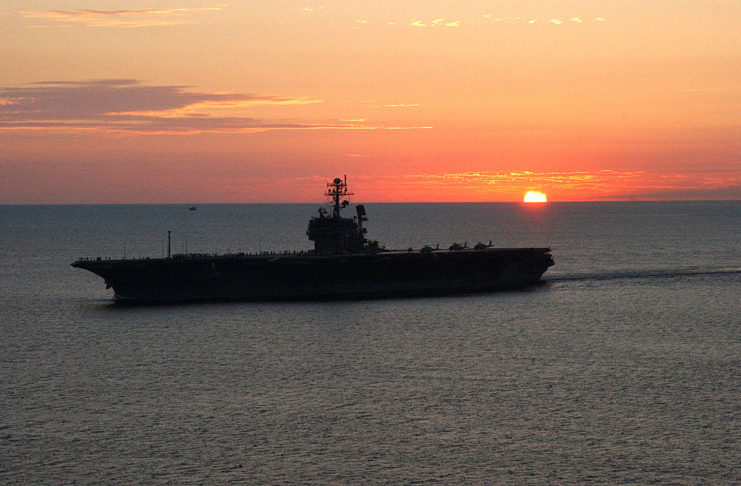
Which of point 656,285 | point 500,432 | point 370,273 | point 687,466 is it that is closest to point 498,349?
point 500,432

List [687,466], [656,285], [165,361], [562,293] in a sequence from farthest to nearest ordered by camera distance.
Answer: [656,285], [562,293], [165,361], [687,466]

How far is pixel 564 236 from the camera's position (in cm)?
18425

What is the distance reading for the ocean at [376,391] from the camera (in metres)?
31.7

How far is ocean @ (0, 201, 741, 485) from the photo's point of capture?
31672 millimetres

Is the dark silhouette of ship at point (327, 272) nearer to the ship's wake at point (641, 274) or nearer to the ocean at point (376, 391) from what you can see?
the ocean at point (376, 391)

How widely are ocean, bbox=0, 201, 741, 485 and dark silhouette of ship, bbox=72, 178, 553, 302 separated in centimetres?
337

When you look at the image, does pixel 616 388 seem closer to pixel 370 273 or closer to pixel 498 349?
pixel 498 349

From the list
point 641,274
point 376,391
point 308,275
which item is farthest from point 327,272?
point 641,274

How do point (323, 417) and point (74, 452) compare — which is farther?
point (323, 417)

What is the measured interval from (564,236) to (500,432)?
502 feet

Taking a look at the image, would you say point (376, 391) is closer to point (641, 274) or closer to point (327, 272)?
point (327, 272)

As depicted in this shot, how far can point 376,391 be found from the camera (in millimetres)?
40594

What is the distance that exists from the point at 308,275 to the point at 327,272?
4.75 feet

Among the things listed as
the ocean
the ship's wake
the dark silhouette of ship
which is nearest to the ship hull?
the dark silhouette of ship
